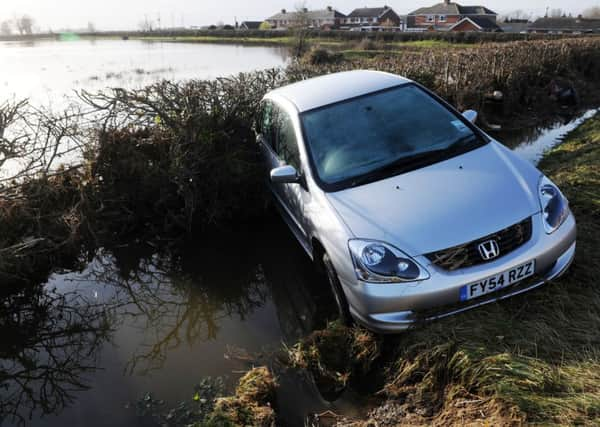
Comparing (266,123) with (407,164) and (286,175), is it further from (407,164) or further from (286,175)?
(407,164)

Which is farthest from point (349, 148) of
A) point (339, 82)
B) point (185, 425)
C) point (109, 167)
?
point (109, 167)

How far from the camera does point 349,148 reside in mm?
3727

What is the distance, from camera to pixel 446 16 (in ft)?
258

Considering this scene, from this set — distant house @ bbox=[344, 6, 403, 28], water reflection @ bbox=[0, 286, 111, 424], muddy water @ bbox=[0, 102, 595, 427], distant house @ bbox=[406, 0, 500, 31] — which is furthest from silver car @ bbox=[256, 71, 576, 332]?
distant house @ bbox=[344, 6, 403, 28]

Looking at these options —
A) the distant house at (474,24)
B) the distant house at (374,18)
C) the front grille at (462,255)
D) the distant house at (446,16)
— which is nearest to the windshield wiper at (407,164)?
the front grille at (462,255)

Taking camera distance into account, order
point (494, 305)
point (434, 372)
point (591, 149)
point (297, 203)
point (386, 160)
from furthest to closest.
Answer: point (591, 149) → point (297, 203) → point (386, 160) → point (494, 305) → point (434, 372)

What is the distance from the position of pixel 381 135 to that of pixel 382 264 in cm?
143

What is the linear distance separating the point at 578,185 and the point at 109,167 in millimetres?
5865

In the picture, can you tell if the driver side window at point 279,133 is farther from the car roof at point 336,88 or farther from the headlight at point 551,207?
the headlight at point 551,207

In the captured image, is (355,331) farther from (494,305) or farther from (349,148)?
(349,148)

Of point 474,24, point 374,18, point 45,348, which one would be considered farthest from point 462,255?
point 374,18

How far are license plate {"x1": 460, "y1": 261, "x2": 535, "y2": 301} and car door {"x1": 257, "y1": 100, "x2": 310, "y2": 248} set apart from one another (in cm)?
152

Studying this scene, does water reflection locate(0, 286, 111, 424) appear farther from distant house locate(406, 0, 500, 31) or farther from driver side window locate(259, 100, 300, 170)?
distant house locate(406, 0, 500, 31)

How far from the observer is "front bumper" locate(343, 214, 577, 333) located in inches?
108
